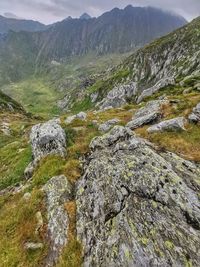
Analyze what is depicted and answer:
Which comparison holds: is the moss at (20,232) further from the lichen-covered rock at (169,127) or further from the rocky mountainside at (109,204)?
the lichen-covered rock at (169,127)

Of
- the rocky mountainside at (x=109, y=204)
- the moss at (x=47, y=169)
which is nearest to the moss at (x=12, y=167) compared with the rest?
the rocky mountainside at (x=109, y=204)

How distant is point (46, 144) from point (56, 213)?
509 inches

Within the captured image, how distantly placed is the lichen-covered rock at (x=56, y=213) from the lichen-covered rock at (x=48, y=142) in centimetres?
675

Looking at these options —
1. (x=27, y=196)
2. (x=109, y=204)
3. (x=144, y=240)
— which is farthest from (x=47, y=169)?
(x=144, y=240)

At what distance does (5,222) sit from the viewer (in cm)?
2441

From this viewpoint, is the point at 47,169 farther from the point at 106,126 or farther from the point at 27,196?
the point at 106,126

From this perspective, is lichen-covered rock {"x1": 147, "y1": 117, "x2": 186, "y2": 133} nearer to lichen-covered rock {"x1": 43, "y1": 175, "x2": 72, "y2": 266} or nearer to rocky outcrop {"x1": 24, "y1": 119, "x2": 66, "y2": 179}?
rocky outcrop {"x1": 24, "y1": 119, "x2": 66, "y2": 179}

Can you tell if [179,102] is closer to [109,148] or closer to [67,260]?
[109,148]

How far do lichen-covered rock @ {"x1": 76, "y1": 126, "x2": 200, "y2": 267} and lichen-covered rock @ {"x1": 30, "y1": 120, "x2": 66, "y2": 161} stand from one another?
317 inches

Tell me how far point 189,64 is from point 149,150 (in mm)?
163333

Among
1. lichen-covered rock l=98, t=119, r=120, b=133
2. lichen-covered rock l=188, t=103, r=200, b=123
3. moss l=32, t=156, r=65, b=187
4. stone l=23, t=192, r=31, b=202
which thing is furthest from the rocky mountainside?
lichen-covered rock l=98, t=119, r=120, b=133

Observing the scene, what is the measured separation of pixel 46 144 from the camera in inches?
Result: 1385

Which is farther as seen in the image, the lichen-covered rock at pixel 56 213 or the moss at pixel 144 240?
the lichen-covered rock at pixel 56 213

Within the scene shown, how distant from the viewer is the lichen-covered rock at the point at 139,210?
1742 centimetres
